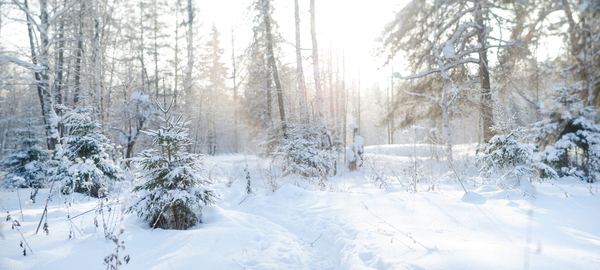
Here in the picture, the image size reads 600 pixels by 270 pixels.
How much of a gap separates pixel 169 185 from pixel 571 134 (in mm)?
9105

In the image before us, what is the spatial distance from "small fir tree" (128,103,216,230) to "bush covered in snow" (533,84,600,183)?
25.6 feet

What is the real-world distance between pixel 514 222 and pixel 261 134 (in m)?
16.1

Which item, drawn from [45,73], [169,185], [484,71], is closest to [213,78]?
[45,73]

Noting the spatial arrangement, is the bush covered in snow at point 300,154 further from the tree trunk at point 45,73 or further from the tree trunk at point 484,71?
the tree trunk at point 45,73

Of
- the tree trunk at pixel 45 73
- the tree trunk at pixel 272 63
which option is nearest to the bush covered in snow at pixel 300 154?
the tree trunk at pixel 272 63

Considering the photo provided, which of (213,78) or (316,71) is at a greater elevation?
(213,78)

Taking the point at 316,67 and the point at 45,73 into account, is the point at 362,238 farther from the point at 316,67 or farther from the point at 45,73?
the point at 45,73

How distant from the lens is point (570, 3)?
5.11 m

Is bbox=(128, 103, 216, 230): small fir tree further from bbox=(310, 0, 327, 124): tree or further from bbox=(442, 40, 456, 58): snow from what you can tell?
bbox=(442, 40, 456, 58): snow

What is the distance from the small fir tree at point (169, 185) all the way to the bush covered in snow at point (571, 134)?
25.6 feet

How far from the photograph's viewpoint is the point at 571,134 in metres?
6.41

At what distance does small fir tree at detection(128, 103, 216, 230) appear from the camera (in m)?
3.20

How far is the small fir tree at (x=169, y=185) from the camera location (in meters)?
3.20

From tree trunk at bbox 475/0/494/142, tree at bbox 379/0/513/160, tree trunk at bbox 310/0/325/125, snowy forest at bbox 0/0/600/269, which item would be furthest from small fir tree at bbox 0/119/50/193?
tree trunk at bbox 475/0/494/142
